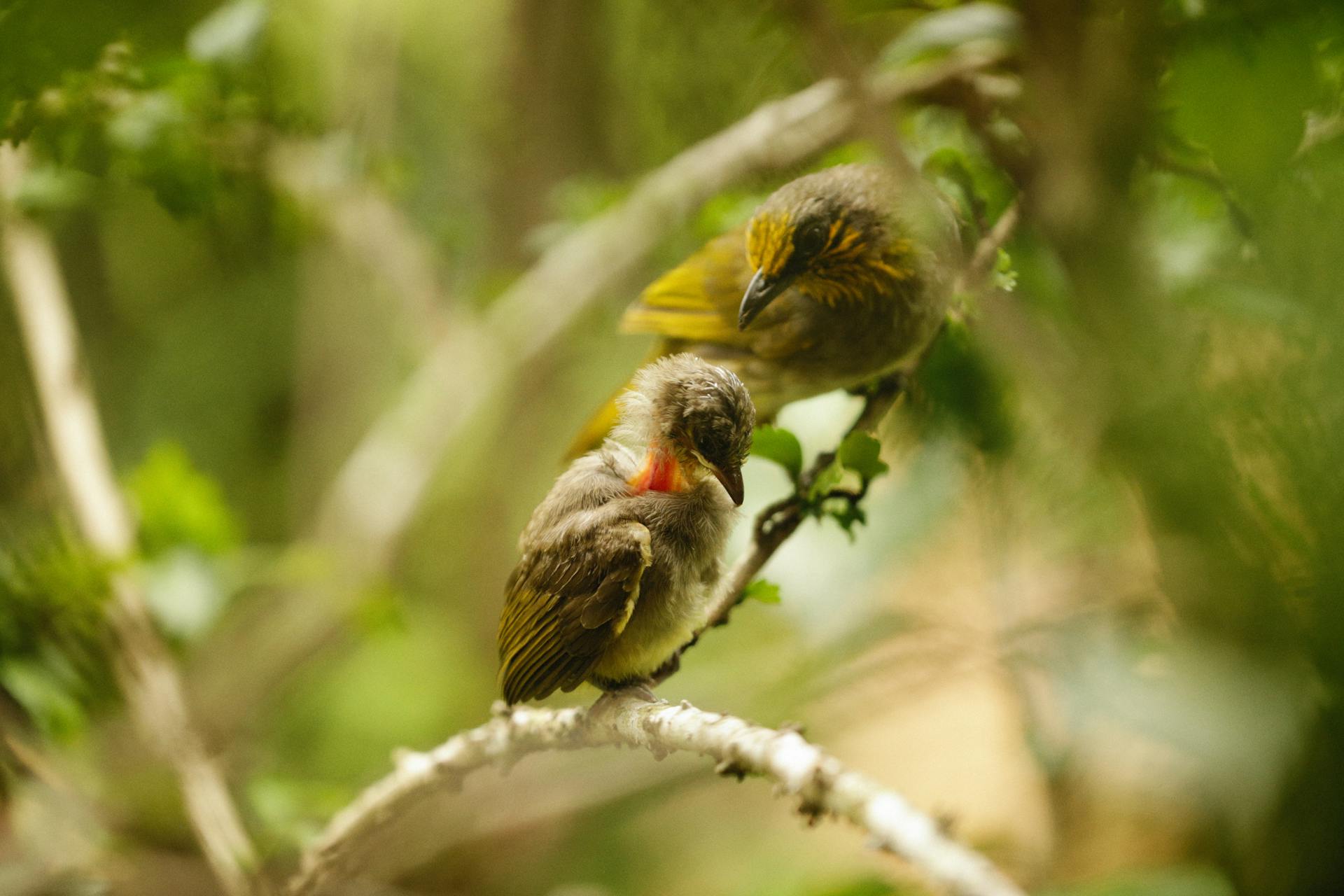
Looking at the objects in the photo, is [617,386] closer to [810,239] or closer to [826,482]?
[810,239]

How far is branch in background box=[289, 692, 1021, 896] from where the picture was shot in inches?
20.2

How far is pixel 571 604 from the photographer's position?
95cm

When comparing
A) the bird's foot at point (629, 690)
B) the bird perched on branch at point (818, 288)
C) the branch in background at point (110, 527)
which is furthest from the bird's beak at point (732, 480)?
the branch in background at point (110, 527)

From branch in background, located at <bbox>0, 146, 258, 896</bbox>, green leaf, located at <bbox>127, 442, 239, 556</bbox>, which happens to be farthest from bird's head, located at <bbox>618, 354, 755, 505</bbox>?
green leaf, located at <bbox>127, 442, 239, 556</bbox>

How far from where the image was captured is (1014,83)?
1.35 metres

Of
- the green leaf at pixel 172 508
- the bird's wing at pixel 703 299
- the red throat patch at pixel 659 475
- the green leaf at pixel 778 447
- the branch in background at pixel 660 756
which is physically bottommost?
the branch in background at pixel 660 756

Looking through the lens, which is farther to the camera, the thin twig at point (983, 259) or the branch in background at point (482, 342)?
the branch in background at point (482, 342)

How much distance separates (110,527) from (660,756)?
1.59 m

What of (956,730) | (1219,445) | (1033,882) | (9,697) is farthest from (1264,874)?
(956,730)

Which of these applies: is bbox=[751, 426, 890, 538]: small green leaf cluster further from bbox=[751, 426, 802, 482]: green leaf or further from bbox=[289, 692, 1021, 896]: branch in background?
bbox=[289, 692, 1021, 896]: branch in background

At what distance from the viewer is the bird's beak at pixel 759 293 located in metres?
1.15

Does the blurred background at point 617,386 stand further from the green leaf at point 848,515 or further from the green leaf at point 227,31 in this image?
the green leaf at point 848,515

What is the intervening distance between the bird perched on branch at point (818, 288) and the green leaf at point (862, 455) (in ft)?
0.68

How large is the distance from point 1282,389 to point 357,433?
361 centimetres
